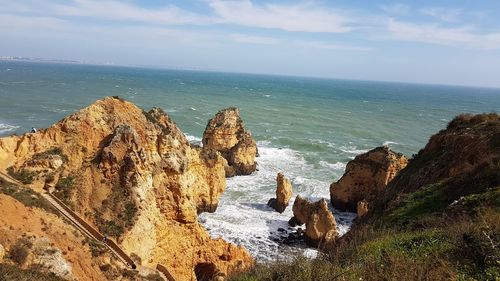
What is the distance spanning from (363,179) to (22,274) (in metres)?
36.0

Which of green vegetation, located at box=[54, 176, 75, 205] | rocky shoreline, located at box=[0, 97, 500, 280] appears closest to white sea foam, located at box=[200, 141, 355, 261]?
rocky shoreline, located at box=[0, 97, 500, 280]

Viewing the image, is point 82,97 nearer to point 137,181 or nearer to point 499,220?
point 137,181

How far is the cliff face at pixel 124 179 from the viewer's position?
22.3 metres

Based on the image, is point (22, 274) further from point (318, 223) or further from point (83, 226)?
Answer: point (318, 223)

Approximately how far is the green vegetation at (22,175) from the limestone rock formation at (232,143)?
3182 centimetres

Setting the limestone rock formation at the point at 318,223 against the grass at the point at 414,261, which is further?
the limestone rock formation at the point at 318,223

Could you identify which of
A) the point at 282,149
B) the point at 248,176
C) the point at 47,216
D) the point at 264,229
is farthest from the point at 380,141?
the point at 47,216

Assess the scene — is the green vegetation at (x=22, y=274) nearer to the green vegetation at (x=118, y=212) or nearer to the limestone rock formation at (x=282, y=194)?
the green vegetation at (x=118, y=212)

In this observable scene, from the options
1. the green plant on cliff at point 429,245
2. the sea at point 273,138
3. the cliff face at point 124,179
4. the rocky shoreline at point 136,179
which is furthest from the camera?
the sea at point 273,138

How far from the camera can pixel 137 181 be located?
23.7 meters

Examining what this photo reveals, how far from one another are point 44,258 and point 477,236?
15675 millimetres

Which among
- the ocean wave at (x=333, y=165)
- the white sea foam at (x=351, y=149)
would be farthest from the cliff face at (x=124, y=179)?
the white sea foam at (x=351, y=149)

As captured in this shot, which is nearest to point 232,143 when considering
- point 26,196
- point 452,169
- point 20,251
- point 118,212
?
point 118,212

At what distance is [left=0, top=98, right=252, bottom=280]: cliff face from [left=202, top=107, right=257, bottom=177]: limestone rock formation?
25.4 meters
